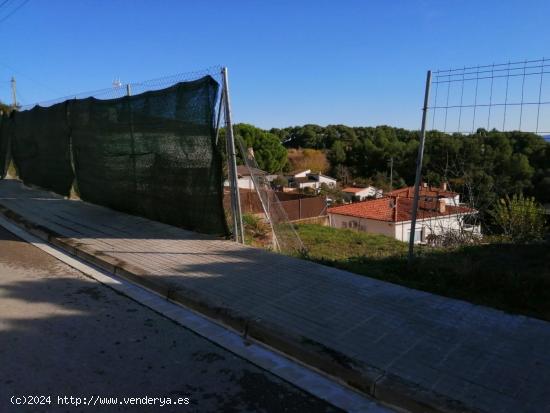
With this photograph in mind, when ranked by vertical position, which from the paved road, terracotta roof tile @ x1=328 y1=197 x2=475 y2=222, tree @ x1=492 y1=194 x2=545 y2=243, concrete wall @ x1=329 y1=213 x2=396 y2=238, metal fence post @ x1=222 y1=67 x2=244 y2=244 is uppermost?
metal fence post @ x1=222 y1=67 x2=244 y2=244

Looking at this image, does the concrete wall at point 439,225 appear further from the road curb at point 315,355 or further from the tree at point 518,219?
the road curb at point 315,355

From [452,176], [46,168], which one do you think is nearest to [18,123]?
[46,168]

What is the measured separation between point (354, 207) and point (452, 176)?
26.1 meters

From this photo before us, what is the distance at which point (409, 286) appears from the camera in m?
4.99

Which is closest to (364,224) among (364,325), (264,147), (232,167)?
(232,167)

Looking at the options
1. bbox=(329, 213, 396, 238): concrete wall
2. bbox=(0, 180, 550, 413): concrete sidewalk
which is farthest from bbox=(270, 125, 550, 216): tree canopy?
bbox=(329, 213, 396, 238): concrete wall

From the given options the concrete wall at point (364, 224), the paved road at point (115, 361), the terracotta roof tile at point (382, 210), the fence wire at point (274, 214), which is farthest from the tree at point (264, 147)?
the paved road at point (115, 361)

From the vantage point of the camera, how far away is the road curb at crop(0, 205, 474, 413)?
117 inches

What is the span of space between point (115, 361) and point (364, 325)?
1.97 meters

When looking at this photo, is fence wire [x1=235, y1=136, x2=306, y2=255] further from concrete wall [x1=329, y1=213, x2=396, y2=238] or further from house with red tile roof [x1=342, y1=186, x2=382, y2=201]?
house with red tile roof [x1=342, y1=186, x2=382, y2=201]

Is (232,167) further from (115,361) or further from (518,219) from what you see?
(518,219)

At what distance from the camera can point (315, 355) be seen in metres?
3.55

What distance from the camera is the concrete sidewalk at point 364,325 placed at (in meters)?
3.08

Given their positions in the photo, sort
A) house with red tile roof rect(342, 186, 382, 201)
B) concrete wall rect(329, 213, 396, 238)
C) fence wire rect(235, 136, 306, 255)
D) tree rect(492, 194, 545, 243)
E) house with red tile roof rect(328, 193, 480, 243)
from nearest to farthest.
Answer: fence wire rect(235, 136, 306, 255), tree rect(492, 194, 545, 243), house with red tile roof rect(328, 193, 480, 243), concrete wall rect(329, 213, 396, 238), house with red tile roof rect(342, 186, 382, 201)
